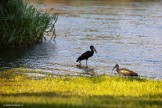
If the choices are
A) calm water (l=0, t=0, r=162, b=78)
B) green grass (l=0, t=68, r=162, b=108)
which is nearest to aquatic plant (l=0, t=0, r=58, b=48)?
calm water (l=0, t=0, r=162, b=78)

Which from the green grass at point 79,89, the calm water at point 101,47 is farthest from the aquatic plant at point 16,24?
the green grass at point 79,89

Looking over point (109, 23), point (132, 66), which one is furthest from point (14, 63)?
point (109, 23)

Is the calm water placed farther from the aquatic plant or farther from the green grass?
the green grass

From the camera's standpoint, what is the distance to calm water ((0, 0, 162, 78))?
90.1ft

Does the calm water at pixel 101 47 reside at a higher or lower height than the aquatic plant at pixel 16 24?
lower

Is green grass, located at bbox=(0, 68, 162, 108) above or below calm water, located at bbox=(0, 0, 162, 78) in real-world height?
above

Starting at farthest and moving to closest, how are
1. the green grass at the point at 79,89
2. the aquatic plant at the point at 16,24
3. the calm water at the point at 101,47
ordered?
the aquatic plant at the point at 16,24, the calm water at the point at 101,47, the green grass at the point at 79,89

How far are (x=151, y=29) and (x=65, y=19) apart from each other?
40.0 feet

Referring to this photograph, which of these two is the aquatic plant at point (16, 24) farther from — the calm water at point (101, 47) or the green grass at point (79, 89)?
the green grass at point (79, 89)

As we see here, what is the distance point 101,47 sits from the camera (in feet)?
120

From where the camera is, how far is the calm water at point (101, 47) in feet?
90.1

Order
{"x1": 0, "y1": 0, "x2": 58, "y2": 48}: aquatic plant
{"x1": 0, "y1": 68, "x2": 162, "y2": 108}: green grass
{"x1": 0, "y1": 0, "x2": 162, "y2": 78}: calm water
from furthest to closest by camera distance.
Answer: {"x1": 0, "y1": 0, "x2": 58, "y2": 48}: aquatic plant → {"x1": 0, "y1": 0, "x2": 162, "y2": 78}: calm water → {"x1": 0, "y1": 68, "x2": 162, "y2": 108}: green grass

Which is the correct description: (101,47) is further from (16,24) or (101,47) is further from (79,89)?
(79,89)

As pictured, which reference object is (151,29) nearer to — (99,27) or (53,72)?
(99,27)
